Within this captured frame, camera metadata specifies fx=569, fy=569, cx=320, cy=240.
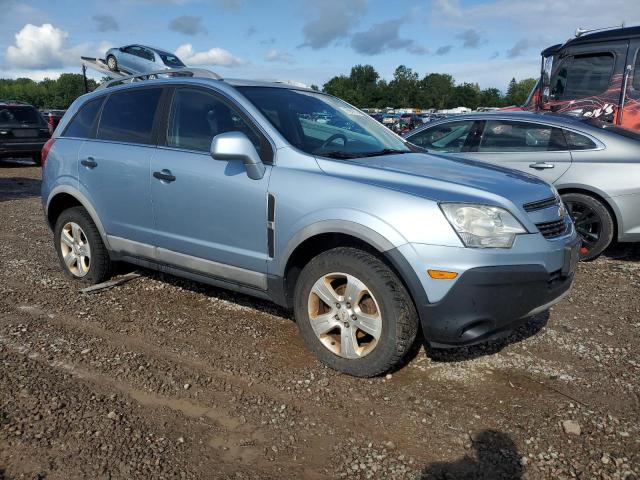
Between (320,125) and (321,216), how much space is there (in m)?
1.02

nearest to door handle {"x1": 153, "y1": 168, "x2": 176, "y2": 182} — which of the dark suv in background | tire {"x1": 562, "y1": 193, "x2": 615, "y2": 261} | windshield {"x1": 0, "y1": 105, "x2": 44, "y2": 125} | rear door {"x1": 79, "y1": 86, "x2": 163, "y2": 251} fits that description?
rear door {"x1": 79, "y1": 86, "x2": 163, "y2": 251}

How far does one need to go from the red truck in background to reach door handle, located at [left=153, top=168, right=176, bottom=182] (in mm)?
6257

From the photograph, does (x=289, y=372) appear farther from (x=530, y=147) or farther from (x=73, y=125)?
(x=530, y=147)

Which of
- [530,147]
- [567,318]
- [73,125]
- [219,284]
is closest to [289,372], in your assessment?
[219,284]

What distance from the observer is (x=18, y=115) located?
14.7m

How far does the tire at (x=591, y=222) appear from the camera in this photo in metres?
5.80

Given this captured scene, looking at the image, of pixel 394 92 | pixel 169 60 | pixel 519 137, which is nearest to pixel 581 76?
pixel 519 137

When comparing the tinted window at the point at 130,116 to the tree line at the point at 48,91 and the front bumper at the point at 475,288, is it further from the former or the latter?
the tree line at the point at 48,91

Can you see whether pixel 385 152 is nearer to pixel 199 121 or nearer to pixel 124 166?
pixel 199 121

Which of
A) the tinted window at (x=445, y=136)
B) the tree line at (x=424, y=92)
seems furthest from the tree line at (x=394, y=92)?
the tinted window at (x=445, y=136)

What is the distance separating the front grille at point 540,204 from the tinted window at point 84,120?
3.65 meters

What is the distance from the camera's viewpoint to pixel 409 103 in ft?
418

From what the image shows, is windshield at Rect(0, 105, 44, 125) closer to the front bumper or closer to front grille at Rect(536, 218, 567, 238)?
the front bumper

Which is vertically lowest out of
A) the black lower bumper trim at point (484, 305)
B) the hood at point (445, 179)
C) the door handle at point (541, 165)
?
the black lower bumper trim at point (484, 305)
